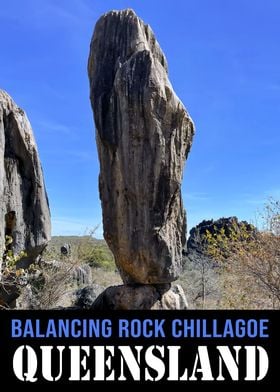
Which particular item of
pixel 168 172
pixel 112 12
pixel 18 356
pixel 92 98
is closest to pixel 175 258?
pixel 168 172

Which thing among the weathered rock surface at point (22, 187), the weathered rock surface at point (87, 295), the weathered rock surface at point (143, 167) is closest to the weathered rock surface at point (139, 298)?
the weathered rock surface at point (143, 167)

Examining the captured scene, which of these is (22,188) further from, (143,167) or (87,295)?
(87,295)

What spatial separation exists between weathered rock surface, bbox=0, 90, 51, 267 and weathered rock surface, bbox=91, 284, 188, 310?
1.68 meters

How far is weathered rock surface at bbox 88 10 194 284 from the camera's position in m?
7.86

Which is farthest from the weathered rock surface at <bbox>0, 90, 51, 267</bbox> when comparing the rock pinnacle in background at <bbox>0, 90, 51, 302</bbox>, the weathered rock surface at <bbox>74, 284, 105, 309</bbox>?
the weathered rock surface at <bbox>74, 284, 105, 309</bbox>

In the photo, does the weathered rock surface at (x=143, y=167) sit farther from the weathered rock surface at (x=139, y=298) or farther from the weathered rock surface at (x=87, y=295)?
the weathered rock surface at (x=87, y=295)

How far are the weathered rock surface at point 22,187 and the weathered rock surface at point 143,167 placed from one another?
1411 millimetres

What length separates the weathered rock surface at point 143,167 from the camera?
25.8 ft

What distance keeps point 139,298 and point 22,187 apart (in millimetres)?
2858

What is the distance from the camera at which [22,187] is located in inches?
348

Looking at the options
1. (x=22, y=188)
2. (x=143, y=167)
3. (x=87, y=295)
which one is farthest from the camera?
(x=87, y=295)

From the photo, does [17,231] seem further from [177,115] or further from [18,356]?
Answer: [18,356]

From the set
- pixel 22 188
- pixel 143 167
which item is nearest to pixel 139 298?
pixel 143 167

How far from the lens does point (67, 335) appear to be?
16.2 ft
